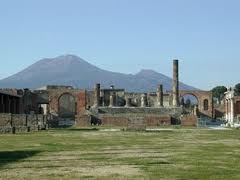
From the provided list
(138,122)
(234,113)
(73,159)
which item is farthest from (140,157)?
(234,113)

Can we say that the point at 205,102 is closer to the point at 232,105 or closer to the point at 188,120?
the point at 232,105

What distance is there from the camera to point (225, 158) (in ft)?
62.2

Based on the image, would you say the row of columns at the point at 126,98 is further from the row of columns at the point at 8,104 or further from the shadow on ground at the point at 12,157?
the shadow on ground at the point at 12,157

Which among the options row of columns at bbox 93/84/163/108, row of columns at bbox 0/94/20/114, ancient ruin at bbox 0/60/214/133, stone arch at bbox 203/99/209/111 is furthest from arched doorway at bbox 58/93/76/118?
row of columns at bbox 0/94/20/114

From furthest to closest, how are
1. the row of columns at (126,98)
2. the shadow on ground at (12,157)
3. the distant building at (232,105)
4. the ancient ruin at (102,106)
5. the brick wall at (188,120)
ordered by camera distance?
the row of columns at (126,98) → the distant building at (232,105) → the ancient ruin at (102,106) → the brick wall at (188,120) → the shadow on ground at (12,157)

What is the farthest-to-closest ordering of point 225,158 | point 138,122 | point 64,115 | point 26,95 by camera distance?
point 64,115
point 26,95
point 138,122
point 225,158

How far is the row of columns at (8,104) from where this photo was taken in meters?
59.9

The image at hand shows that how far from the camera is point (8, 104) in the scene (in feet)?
211

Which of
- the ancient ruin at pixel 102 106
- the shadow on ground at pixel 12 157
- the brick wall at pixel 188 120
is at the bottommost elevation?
the shadow on ground at pixel 12 157

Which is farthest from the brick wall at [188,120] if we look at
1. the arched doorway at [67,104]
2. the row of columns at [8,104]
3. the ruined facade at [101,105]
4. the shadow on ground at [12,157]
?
the shadow on ground at [12,157]

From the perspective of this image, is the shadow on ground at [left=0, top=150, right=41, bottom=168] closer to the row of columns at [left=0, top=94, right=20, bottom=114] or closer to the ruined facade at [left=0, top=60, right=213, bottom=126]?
the ruined facade at [left=0, top=60, right=213, bottom=126]

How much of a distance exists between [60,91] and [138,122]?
144 ft

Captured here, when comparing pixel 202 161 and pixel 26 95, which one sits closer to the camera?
pixel 202 161

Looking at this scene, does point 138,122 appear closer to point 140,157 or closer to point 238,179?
point 140,157
